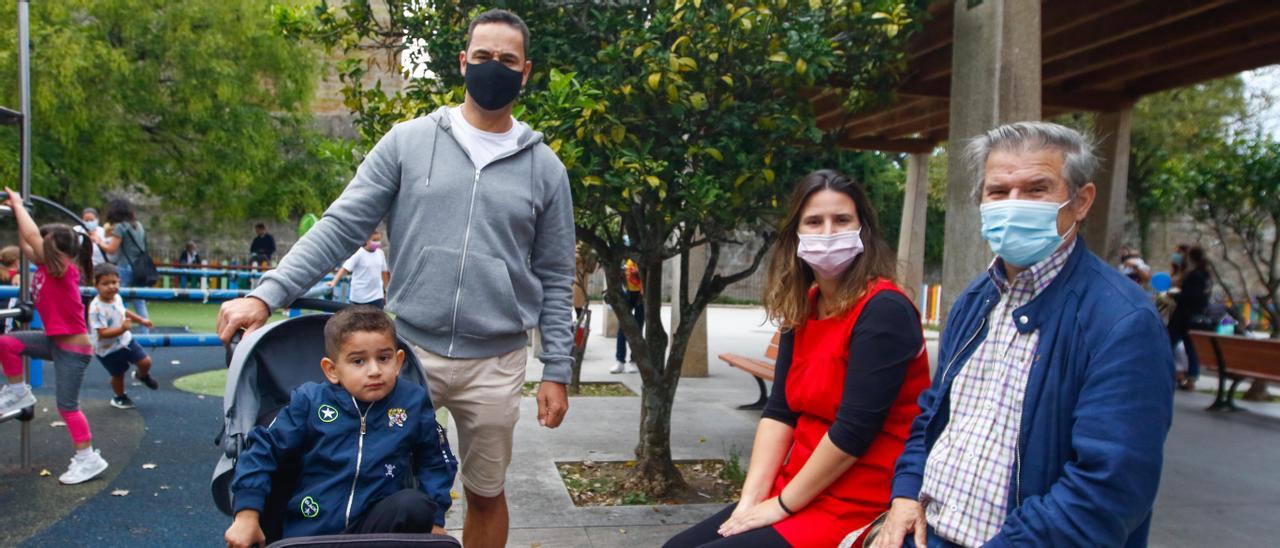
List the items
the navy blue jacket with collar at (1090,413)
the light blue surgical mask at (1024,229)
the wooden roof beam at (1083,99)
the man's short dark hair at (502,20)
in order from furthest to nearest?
the wooden roof beam at (1083,99) → the man's short dark hair at (502,20) → the light blue surgical mask at (1024,229) → the navy blue jacket with collar at (1090,413)

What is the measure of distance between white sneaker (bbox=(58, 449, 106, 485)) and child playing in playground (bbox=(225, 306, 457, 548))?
153 inches

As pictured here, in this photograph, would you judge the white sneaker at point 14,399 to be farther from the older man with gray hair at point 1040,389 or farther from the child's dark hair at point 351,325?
the older man with gray hair at point 1040,389

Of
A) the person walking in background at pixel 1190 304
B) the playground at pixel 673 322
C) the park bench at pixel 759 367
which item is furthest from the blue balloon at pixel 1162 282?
the park bench at pixel 759 367

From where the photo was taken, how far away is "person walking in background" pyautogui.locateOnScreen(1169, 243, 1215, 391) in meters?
11.3

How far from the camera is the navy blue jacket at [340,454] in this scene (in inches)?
99.8

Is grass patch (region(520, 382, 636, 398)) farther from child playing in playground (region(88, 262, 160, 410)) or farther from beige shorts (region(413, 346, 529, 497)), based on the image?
beige shorts (region(413, 346, 529, 497))

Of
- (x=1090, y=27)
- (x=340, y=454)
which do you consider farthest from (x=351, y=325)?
(x=1090, y=27)

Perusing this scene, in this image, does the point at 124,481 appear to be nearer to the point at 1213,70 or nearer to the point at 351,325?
the point at 351,325

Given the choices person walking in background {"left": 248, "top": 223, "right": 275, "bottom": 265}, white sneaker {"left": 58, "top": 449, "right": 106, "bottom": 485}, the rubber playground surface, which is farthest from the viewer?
person walking in background {"left": 248, "top": 223, "right": 275, "bottom": 265}

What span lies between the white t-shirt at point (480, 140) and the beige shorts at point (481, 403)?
0.67 m

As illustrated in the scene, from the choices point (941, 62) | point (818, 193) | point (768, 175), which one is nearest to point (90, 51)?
point (941, 62)

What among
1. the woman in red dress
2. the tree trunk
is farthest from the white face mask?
the tree trunk

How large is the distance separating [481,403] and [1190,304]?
10969mm

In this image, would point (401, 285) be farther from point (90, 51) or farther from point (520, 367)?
point (90, 51)
